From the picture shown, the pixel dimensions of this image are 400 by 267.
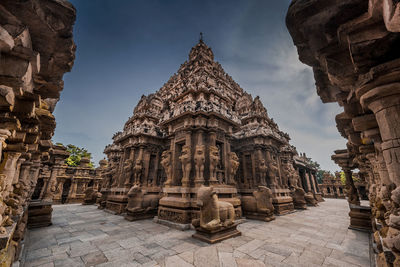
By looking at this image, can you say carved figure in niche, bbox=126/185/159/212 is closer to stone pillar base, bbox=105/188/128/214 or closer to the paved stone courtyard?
stone pillar base, bbox=105/188/128/214

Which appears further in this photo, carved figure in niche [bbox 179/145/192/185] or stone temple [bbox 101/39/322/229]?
stone temple [bbox 101/39/322/229]

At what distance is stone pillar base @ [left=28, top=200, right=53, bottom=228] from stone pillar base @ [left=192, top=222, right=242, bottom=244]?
7131 mm

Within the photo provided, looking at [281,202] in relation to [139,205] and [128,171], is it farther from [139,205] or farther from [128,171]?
[128,171]

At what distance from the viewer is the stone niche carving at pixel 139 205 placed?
8.59 metres

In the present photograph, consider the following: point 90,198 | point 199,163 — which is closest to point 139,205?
point 199,163

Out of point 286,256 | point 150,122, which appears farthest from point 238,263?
point 150,122

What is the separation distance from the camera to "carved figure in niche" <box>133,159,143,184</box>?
1126cm

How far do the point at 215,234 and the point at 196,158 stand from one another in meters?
3.62

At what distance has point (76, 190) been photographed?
21.0 m

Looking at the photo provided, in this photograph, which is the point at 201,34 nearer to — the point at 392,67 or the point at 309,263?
the point at 392,67

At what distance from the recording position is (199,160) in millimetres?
7977

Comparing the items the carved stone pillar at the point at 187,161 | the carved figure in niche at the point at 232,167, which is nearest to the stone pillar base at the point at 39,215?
the carved stone pillar at the point at 187,161

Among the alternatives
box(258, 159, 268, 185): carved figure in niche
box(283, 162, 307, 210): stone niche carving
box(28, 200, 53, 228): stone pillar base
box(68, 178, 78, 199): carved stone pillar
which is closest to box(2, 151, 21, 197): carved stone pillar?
box(28, 200, 53, 228): stone pillar base

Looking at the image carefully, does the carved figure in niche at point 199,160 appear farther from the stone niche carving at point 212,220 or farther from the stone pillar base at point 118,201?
the stone pillar base at point 118,201
